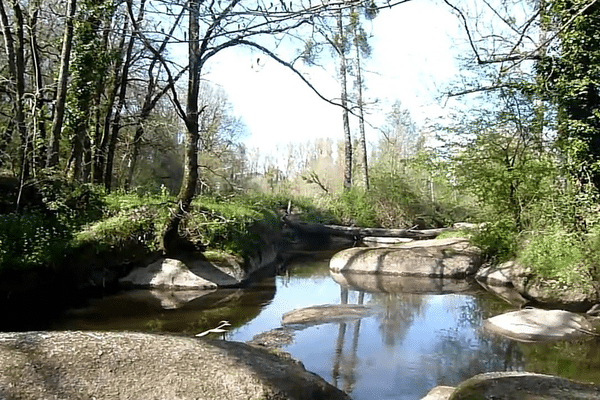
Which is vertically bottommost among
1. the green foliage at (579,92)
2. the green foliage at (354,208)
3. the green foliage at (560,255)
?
the green foliage at (560,255)

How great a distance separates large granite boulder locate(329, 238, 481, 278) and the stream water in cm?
78

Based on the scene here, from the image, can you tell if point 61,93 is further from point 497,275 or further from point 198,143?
point 497,275

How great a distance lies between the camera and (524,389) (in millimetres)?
4344

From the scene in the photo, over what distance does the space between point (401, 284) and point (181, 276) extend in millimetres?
4425

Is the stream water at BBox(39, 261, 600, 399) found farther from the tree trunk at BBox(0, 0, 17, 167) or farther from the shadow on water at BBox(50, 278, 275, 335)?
the tree trunk at BBox(0, 0, 17, 167)

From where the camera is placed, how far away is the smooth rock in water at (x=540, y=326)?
781 cm

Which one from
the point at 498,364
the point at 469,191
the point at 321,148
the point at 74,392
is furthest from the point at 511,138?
the point at 321,148

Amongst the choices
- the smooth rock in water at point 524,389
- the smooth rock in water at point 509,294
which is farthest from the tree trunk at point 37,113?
the smooth rock in water at point 524,389

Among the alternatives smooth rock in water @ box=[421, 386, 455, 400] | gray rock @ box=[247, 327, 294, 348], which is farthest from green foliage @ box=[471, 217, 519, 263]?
smooth rock in water @ box=[421, 386, 455, 400]

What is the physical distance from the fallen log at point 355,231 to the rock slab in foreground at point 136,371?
52.6 ft

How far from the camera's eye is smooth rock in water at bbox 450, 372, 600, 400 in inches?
166

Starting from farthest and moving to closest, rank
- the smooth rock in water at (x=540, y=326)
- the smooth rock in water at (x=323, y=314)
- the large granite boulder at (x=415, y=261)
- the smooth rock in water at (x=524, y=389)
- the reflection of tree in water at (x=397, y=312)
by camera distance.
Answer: the large granite boulder at (x=415, y=261), the smooth rock in water at (x=323, y=314), the reflection of tree in water at (x=397, y=312), the smooth rock in water at (x=540, y=326), the smooth rock in water at (x=524, y=389)

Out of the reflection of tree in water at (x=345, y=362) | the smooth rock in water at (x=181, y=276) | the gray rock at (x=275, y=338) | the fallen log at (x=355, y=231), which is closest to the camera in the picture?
the reflection of tree in water at (x=345, y=362)

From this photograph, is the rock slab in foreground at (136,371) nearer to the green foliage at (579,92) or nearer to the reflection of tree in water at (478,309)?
the reflection of tree in water at (478,309)
